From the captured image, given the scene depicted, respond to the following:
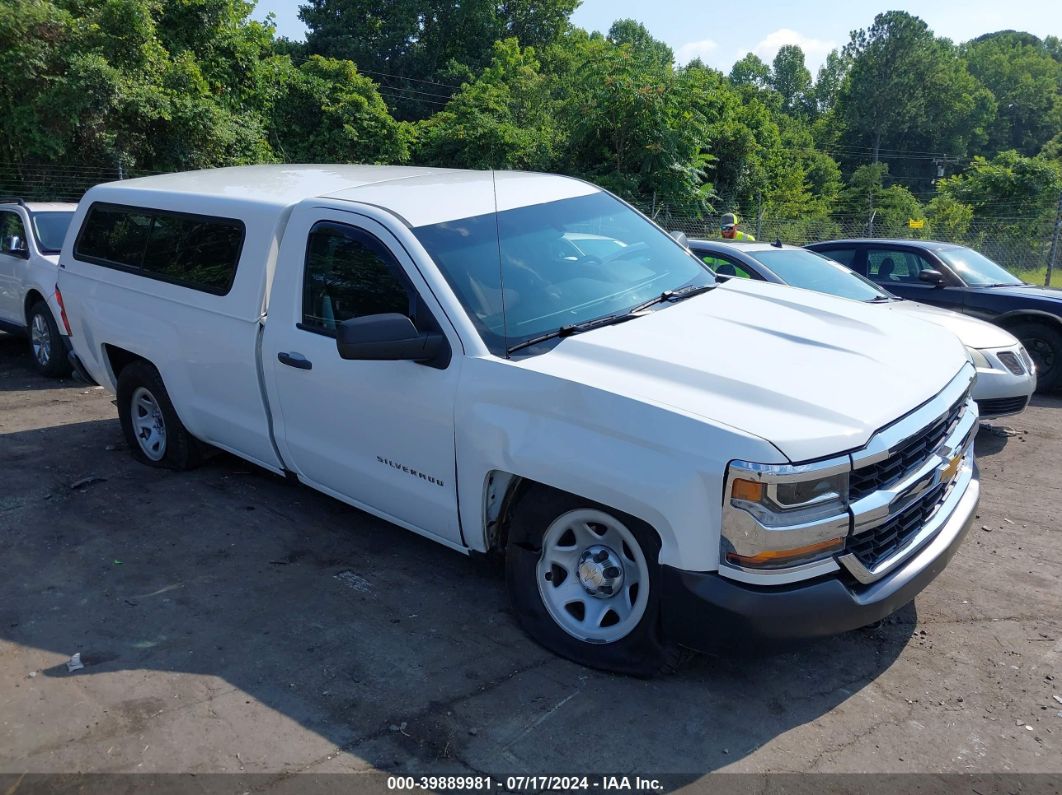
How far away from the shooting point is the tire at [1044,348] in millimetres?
8922

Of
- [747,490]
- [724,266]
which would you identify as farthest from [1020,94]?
[747,490]

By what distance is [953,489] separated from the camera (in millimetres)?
3955

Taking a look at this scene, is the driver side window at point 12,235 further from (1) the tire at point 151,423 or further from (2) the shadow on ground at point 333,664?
(2) the shadow on ground at point 333,664

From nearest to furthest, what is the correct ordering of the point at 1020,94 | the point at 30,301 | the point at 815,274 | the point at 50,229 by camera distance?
the point at 815,274
the point at 30,301
the point at 50,229
the point at 1020,94

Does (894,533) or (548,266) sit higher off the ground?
(548,266)

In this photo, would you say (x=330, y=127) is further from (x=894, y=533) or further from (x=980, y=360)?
(x=894, y=533)

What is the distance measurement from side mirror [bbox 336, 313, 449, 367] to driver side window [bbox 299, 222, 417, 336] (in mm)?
226

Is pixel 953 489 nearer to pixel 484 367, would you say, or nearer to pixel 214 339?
pixel 484 367

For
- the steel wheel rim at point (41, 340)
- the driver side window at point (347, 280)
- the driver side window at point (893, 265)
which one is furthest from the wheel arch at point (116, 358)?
the driver side window at point (893, 265)

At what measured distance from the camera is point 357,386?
4.20m

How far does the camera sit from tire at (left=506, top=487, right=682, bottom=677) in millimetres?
3393

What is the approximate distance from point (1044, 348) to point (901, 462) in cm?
687

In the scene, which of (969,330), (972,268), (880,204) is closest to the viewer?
(969,330)

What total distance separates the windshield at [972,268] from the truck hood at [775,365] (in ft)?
18.5
